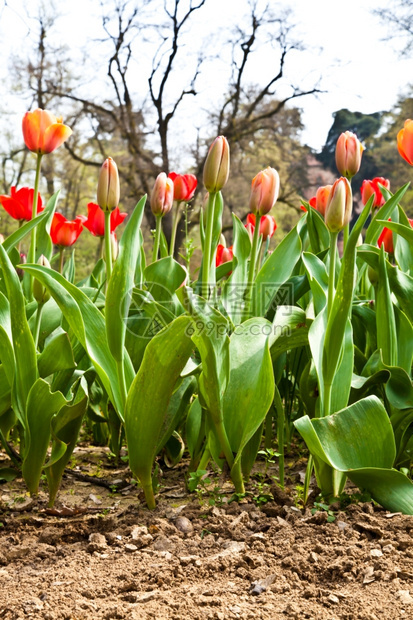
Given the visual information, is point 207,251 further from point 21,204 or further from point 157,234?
point 21,204

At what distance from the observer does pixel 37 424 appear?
1.43m

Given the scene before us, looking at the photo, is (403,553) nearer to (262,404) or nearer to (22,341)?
(262,404)

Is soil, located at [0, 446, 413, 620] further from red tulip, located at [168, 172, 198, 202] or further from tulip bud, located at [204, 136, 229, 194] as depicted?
red tulip, located at [168, 172, 198, 202]

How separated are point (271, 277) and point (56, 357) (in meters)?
0.63

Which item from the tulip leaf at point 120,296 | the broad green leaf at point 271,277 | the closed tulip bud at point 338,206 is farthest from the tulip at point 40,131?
the closed tulip bud at point 338,206

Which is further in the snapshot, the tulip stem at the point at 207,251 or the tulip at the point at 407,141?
the tulip at the point at 407,141

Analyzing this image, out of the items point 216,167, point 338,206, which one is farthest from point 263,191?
point 338,206

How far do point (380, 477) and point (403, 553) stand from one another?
193 mm

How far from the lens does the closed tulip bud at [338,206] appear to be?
1.25 metres

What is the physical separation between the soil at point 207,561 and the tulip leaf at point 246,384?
0.18m

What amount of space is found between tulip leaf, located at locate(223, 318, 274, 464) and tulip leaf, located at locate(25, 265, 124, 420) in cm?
27

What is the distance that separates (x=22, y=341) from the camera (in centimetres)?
141

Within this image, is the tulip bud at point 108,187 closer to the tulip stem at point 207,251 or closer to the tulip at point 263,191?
the tulip stem at point 207,251

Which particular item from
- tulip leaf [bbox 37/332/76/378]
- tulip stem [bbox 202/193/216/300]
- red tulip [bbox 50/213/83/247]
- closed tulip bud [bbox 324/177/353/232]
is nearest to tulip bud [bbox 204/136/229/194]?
tulip stem [bbox 202/193/216/300]
